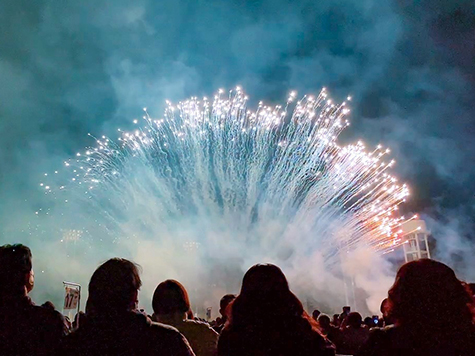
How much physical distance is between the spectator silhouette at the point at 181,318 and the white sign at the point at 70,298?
8.18ft

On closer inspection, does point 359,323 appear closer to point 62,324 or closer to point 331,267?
point 62,324

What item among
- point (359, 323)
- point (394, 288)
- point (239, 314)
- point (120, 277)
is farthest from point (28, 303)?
point (359, 323)

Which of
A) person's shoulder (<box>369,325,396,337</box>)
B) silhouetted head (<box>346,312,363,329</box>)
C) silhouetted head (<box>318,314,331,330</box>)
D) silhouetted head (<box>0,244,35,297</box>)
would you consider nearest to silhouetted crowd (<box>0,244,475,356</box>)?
person's shoulder (<box>369,325,396,337</box>)

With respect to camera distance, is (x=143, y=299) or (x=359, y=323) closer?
(x=359, y=323)

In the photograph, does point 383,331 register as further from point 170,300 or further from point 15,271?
point 15,271

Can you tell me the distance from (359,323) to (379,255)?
28023mm

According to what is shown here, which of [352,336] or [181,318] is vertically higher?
[181,318]

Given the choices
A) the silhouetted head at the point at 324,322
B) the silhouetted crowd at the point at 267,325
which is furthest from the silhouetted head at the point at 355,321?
the silhouetted crowd at the point at 267,325

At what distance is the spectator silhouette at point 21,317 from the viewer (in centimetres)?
279

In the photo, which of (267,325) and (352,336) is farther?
(352,336)

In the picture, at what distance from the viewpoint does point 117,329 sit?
230cm

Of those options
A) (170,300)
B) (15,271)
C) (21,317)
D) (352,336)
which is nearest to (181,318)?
(170,300)

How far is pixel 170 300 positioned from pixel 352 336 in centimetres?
363

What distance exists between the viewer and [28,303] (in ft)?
9.84
